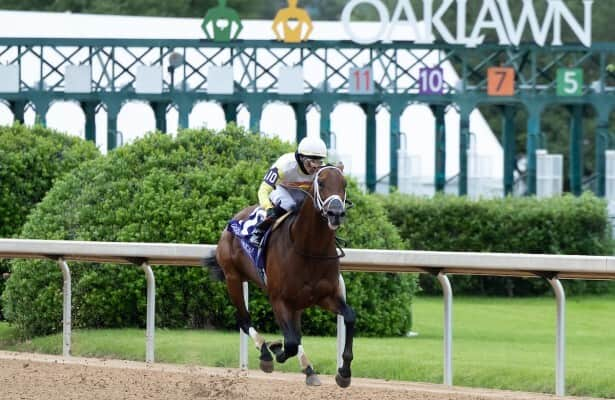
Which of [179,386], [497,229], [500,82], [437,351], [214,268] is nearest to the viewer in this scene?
[179,386]

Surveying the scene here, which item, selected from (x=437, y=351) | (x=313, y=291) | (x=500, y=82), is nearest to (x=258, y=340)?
(x=313, y=291)

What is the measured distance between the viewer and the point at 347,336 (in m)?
6.62

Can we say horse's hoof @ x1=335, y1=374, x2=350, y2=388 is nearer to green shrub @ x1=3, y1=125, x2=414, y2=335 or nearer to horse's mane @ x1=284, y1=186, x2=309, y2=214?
horse's mane @ x1=284, y1=186, x2=309, y2=214

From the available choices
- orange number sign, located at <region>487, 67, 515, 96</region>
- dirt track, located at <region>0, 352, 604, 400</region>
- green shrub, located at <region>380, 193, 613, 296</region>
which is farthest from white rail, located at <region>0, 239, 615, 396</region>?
orange number sign, located at <region>487, 67, 515, 96</region>

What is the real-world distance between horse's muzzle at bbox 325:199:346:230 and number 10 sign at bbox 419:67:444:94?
57.1ft

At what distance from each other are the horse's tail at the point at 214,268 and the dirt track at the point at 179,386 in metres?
0.56

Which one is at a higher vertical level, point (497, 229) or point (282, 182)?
point (282, 182)

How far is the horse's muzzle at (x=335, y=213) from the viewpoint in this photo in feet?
20.1

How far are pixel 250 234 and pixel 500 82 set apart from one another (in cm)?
1709

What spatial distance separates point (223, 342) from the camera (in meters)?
9.09

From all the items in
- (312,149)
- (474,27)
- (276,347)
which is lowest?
(276,347)

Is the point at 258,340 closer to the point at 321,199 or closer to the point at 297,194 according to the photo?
the point at 297,194

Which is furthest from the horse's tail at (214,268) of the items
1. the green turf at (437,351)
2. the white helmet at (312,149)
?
the white helmet at (312,149)

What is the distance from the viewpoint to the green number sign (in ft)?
78.4
